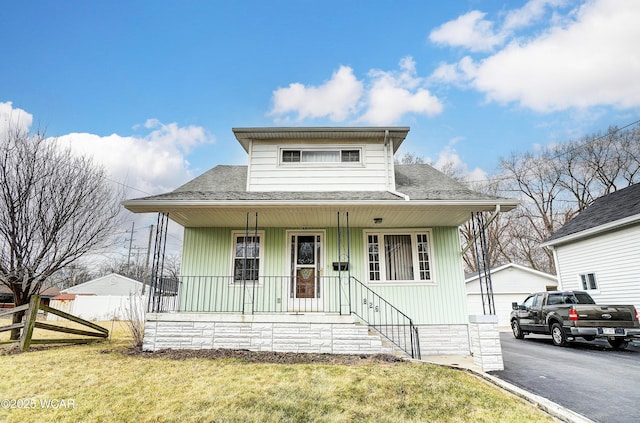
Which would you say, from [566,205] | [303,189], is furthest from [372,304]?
[566,205]

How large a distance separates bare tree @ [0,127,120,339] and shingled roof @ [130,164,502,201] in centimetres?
267

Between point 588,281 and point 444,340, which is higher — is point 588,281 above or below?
above

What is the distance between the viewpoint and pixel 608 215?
1123 centimetres

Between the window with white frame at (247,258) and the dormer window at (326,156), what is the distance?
7.41ft

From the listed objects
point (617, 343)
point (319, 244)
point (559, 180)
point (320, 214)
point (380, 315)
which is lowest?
point (617, 343)

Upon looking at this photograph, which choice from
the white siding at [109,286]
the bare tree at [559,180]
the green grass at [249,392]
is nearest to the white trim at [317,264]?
the green grass at [249,392]

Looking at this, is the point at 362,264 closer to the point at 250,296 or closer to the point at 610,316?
the point at 250,296

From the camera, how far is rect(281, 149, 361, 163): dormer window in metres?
8.96

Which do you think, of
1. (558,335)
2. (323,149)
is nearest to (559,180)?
(558,335)

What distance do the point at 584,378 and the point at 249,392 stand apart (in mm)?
5222

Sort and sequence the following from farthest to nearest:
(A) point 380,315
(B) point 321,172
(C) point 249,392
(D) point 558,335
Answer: (D) point 558,335 < (B) point 321,172 < (A) point 380,315 < (C) point 249,392

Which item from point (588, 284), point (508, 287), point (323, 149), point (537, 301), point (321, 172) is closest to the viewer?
point (321, 172)

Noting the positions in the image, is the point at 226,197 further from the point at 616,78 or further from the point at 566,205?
the point at 566,205

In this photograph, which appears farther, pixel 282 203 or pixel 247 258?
pixel 247 258
